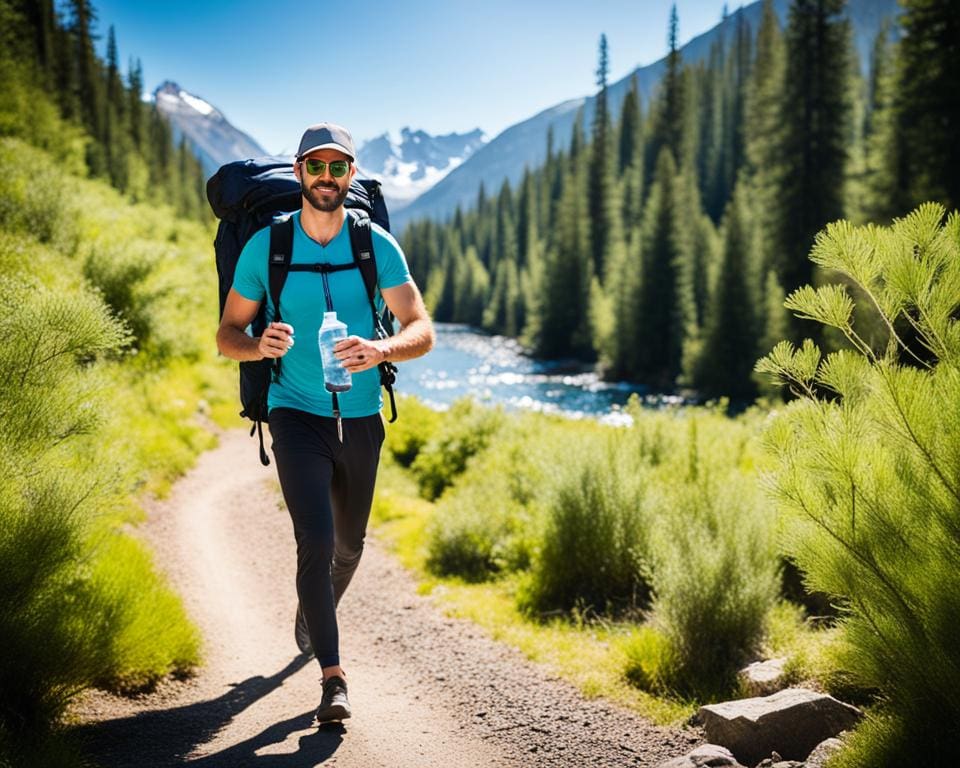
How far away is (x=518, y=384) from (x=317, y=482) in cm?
3813

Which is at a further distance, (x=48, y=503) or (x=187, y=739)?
(x=187, y=739)

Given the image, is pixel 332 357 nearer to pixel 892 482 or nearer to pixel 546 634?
pixel 892 482

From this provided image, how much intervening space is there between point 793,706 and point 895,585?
1.32m

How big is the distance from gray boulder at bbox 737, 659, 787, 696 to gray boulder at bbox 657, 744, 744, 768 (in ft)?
3.11

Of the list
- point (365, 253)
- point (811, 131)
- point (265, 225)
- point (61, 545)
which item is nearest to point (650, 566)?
point (365, 253)

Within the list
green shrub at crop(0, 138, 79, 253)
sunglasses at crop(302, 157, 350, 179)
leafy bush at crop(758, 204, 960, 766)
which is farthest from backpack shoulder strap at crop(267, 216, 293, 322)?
green shrub at crop(0, 138, 79, 253)

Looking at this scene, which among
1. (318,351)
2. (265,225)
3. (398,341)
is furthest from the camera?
(265,225)

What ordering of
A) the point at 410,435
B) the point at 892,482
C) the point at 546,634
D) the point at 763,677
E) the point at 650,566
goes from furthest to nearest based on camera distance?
the point at 410,435 → the point at 650,566 → the point at 546,634 → the point at 763,677 → the point at 892,482

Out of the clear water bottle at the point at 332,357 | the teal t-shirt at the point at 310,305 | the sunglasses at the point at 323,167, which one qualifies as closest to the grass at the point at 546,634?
the teal t-shirt at the point at 310,305

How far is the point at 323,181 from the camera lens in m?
3.79

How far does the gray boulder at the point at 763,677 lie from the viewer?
14.3 feet

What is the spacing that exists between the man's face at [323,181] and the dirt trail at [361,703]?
2614mm

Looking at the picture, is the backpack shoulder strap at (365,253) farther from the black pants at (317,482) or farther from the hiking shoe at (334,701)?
the hiking shoe at (334,701)

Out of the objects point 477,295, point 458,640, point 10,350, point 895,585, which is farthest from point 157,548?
point 477,295
